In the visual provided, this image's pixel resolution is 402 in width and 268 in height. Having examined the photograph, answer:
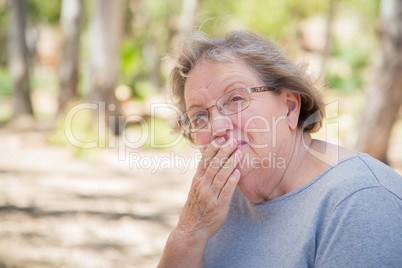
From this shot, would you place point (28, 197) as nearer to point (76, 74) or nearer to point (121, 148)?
point (121, 148)

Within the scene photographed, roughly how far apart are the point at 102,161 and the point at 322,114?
256 inches

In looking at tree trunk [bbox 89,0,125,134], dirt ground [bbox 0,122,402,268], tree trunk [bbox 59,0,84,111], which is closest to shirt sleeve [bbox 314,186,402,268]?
dirt ground [bbox 0,122,402,268]

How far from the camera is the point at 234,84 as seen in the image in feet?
5.74

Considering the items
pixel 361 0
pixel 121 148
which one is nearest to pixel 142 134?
pixel 121 148

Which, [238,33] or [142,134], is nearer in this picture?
[238,33]

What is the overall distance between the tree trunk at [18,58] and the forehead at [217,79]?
38.8ft

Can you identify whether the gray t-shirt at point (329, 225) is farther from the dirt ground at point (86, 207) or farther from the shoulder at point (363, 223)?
the dirt ground at point (86, 207)

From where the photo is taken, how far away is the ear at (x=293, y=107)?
1778 mm

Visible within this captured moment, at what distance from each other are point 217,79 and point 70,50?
10593mm

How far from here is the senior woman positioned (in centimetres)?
146

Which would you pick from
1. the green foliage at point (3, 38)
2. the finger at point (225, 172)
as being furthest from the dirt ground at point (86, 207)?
the green foliage at point (3, 38)

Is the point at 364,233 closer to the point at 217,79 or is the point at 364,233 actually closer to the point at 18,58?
the point at 217,79

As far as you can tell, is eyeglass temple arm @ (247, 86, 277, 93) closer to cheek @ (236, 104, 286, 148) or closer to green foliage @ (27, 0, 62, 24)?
cheek @ (236, 104, 286, 148)

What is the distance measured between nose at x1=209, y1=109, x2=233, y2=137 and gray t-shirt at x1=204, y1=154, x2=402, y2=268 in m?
0.36
